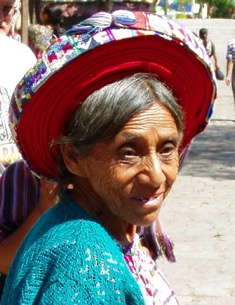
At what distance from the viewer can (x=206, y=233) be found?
880cm

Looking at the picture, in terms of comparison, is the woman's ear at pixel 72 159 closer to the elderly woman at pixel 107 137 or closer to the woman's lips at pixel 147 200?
the elderly woman at pixel 107 137

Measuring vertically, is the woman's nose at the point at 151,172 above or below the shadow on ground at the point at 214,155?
above

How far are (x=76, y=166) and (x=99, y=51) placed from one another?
0.27 meters

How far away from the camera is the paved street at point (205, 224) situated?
23.4 ft

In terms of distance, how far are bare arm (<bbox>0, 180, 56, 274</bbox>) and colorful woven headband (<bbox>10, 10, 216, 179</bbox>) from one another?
577 millimetres

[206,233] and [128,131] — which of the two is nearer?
[128,131]

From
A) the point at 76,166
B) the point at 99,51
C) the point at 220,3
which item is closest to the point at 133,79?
the point at 99,51

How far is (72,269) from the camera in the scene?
203 centimetres

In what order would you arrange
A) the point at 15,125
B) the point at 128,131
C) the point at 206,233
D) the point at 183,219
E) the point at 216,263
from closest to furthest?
the point at 128,131 → the point at 15,125 → the point at 216,263 → the point at 206,233 → the point at 183,219

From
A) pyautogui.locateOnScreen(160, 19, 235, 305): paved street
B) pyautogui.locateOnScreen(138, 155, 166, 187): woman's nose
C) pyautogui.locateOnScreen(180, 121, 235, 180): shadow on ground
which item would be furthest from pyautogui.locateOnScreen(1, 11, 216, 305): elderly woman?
pyautogui.locateOnScreen(180, 121, 235, 180): shadow on ground

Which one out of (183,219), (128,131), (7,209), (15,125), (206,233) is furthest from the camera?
(183,219)

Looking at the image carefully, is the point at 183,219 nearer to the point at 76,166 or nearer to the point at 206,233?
the point at 206,233

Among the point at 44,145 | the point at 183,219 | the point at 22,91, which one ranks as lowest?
the point at 183,219

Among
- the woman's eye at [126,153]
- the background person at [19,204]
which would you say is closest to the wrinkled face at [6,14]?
the background person at [19,204]
